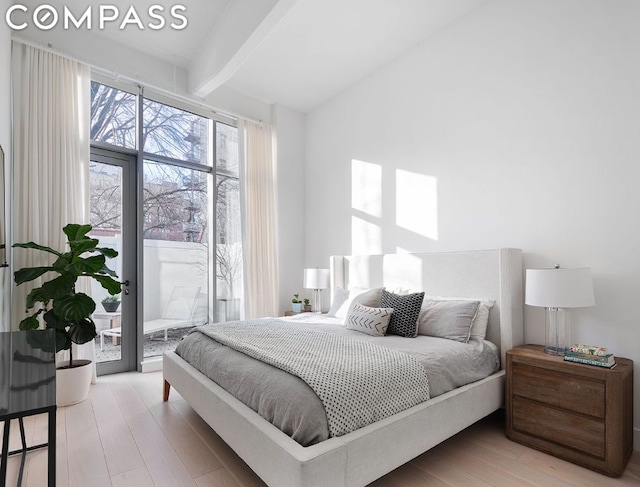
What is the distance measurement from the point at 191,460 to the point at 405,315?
1.69m

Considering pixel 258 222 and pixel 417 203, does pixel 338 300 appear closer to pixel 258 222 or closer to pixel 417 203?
pixel 417 203

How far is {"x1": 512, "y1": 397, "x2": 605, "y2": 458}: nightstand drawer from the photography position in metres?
1.99

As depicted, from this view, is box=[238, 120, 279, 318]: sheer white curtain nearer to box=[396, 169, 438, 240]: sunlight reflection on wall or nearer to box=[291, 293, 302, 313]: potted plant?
box=[291, 293, 302, 313]: potted plant

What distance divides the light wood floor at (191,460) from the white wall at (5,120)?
89 centimetres

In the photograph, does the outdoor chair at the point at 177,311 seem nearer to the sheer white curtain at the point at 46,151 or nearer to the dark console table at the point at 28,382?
the sheer white curtain at the point at 46,151

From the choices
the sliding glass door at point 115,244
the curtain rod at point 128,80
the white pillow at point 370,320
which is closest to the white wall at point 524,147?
the white pillow at point 370,320

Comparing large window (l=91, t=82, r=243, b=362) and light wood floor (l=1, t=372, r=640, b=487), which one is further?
large window (l=91, t=82, r=243, b=362)

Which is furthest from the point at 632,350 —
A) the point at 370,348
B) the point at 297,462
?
the point at 297,462

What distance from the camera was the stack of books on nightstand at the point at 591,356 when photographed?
2.03 metres

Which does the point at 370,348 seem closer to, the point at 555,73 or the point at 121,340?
the point at 555,73

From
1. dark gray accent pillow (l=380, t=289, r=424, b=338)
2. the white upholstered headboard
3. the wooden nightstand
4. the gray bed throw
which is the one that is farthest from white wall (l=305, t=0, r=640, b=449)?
the gray bed throw

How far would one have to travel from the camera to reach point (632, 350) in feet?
7.29

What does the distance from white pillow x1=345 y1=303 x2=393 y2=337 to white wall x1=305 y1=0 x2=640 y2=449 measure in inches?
37.2

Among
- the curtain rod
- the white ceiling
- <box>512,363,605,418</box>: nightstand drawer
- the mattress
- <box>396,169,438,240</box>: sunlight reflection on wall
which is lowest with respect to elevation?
<box>512,363,605,418</box>: nightstand drawer
